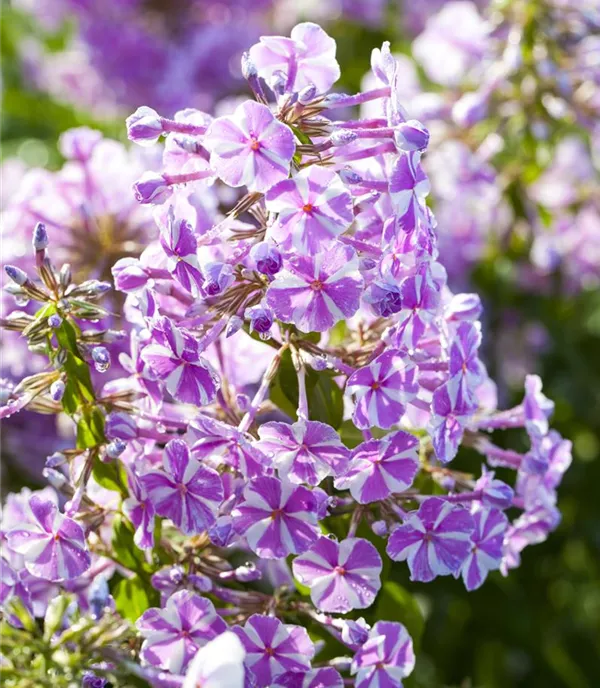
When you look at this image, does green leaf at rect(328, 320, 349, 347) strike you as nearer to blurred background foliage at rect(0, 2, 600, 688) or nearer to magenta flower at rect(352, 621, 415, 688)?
magenta flower at rect(352, 621, 415, 688)

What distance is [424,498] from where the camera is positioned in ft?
3.50

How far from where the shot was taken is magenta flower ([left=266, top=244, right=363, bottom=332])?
0.99m

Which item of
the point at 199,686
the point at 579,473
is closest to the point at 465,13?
the point at 579,473

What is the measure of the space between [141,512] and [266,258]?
28cm

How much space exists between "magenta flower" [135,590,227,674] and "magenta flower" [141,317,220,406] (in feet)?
0.61

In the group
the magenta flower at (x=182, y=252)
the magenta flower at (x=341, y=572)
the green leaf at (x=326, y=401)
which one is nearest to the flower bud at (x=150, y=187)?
the magenta flower at (x=182, y=252)

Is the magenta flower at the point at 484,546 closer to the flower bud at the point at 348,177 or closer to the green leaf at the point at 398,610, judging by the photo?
the green leaf at the point at 398,610

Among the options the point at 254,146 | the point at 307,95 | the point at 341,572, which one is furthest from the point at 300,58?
the point at 341,572

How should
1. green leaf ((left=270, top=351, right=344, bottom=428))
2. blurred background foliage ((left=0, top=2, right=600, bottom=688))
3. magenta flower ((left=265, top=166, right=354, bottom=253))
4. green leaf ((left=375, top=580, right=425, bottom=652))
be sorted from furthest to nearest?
blurred background foliage ((left=0, top=2, right=600, bottom=688)), green leaf ((left=375, top=580, right=425, bottom=652)), green leaf ((left=270, top=351, right=344, bottom=428)), magenta flower ((left=265, top=166, right=354, bottom=253))

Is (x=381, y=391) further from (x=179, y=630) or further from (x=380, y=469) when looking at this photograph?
(x=179, y=630)

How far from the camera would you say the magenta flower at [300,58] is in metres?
1.13

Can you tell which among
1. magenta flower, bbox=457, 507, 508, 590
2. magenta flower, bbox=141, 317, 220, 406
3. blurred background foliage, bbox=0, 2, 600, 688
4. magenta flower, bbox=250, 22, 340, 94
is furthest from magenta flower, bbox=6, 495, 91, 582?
blurred background foliage, bbox=0, 2, 600, 688

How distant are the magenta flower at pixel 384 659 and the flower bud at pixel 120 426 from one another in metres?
0.30

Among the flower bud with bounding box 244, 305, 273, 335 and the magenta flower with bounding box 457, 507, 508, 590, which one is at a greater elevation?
the flower bud with bounding box 244, 305, 273, 335
